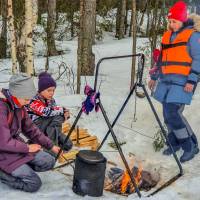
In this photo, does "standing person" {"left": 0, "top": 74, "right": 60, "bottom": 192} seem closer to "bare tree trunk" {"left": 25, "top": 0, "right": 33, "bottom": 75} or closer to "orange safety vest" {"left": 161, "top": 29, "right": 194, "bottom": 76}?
"orange safety vest" {"left": 161, "top": 29, "right": 194, "bottom": 76}

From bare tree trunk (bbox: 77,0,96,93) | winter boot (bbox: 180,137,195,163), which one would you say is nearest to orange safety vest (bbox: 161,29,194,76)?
winter boot (bbox: 180,137,195,163)

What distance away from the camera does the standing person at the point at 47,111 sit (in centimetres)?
538

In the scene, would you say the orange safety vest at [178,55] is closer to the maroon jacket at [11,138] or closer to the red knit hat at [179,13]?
the red knit hat at [179,13]

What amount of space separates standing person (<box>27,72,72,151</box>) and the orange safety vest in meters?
1.45

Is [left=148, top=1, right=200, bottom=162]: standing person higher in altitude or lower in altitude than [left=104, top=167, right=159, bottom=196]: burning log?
higher

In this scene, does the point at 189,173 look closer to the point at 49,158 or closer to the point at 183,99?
the point at 183,99

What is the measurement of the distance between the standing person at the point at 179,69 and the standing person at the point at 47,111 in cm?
131

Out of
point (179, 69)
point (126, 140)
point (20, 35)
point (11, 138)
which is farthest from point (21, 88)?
point (20, 35)

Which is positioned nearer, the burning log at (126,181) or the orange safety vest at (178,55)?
the burning log at (126,181)

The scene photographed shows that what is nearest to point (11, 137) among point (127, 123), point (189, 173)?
point (189, 173)

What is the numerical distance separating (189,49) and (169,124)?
104 cm

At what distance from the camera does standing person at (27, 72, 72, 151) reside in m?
5.38

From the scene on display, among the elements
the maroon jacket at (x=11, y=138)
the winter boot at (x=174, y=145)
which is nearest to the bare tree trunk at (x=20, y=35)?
the winter boot at (x=174, y=145)

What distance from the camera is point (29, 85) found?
4.32m
